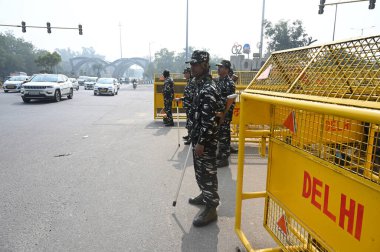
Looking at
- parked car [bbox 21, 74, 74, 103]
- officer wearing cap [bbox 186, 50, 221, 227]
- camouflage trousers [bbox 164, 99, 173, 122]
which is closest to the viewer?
officer wearing cap [bbox 186, 50, 221, 227]

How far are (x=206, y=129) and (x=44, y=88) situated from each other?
15087mm

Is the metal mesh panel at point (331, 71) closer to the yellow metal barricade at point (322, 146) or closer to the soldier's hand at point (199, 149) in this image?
the yellow metal barricade at point (322, 146)

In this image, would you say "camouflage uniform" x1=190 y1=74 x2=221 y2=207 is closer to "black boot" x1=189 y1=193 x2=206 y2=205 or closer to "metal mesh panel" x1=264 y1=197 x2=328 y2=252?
"black boot" x1=189 y1=193 x2=206 y2=205

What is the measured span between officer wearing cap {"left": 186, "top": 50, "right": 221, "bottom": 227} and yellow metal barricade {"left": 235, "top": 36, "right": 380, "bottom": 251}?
521 mm

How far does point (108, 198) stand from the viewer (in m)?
3.91

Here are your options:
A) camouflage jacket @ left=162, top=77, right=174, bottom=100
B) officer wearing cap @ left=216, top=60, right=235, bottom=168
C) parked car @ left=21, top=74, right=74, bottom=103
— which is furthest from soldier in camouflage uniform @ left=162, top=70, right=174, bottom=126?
parked car @ left=21, top=74, right=74, bottom=103

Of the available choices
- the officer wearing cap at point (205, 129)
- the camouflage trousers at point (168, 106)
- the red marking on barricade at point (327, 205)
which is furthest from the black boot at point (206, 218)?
the camouflage trousers at point (168, 106)

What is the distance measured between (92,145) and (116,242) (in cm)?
434

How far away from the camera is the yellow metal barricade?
1.45m

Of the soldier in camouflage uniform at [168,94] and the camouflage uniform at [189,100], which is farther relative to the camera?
the soldier in camouflage uniform at [168,94]

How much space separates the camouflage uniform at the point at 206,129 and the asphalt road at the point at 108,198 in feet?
1.59

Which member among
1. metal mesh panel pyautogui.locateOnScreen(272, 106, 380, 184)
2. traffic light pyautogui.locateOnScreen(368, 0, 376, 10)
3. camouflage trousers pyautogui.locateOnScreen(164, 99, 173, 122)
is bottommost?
camouflage trousers pyautogui.locateOnScreen(164, 99, 173, 122)

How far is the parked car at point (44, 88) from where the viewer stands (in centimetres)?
1510

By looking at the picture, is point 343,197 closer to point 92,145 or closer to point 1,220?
point 1,220
